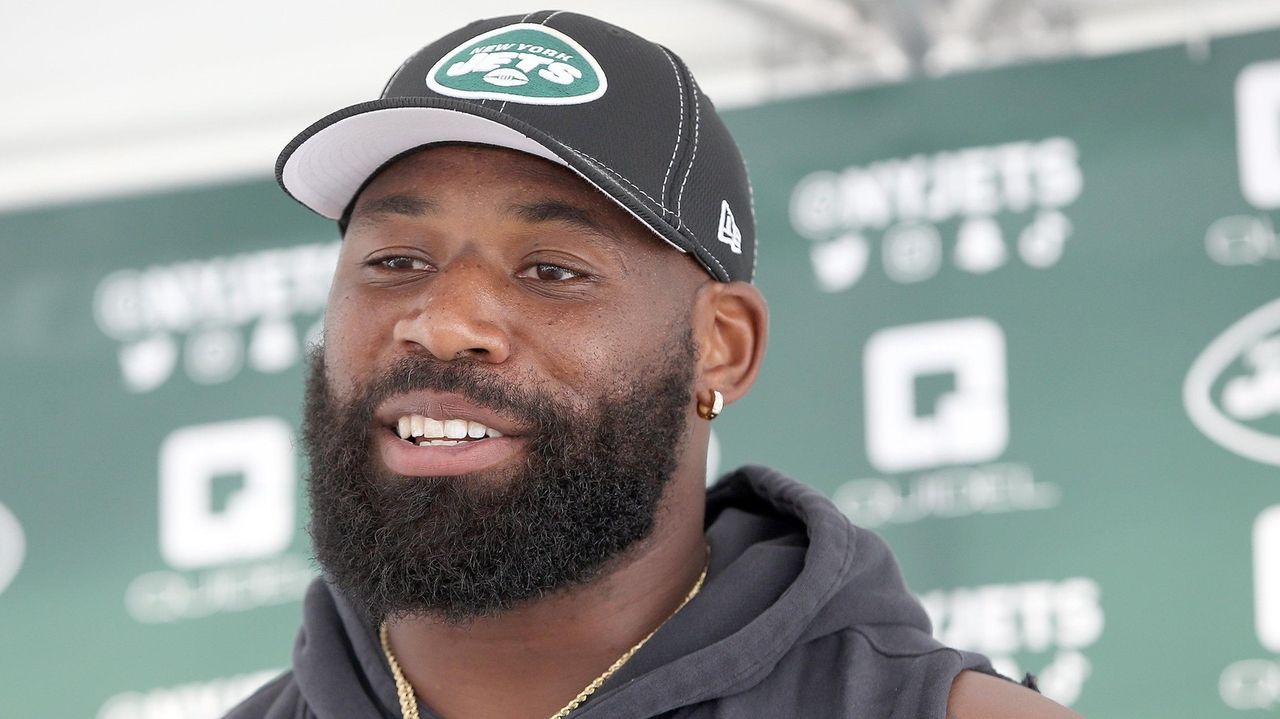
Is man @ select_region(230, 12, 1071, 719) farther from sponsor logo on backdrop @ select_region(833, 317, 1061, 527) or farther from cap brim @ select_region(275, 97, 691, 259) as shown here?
sponsor logo on backdrop @ select_region(833, 317, 1061, 527)

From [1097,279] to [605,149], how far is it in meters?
1.49

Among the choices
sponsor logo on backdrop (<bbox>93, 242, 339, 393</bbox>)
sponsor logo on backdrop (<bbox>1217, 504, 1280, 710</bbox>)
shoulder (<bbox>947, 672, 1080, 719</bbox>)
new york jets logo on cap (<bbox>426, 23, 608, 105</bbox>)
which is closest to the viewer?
shoulder (<bbox>947, 672, 1080, 719</bbox>)

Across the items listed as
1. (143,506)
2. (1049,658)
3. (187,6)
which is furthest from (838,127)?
(143,506)

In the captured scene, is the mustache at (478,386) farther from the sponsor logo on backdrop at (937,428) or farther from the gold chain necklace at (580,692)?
the sponsor logo on backdrop at (937,428)

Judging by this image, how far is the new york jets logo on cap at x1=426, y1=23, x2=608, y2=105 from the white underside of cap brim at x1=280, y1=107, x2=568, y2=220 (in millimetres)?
29

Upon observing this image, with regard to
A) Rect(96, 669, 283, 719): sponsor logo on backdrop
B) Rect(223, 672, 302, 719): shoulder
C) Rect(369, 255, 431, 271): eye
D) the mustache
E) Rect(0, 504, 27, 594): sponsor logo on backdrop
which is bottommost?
Rect(96, 669, 283, 719): sponsor logo on backdrop

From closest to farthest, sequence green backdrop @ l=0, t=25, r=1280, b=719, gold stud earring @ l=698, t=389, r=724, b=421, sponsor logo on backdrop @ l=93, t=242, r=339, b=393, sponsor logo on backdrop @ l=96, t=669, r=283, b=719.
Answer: gold stud earring @ l=698, t=389, r=724, b=421
green backdrop @ l=0, t=25, r=1280, b=719
sponsor logo on backdrop @ l=96, t=669, r=283, b=719
sponsor logo on backdrop @ l=93, t=242, r=339, b=393

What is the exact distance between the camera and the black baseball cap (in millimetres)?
1316

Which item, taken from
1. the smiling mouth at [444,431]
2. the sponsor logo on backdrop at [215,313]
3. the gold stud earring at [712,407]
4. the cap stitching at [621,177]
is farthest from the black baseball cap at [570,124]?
the sponsor logo on backdrop at [215,313]

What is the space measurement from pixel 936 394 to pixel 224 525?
136 centimetres

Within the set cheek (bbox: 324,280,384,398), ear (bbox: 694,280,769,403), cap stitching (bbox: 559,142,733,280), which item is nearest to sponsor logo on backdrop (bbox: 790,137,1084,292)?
ear (bbox: 694,280,769,403)

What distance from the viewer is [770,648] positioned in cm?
130

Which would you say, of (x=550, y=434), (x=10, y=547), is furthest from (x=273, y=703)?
(x=10, y=547)

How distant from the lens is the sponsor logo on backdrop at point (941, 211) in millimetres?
2646
